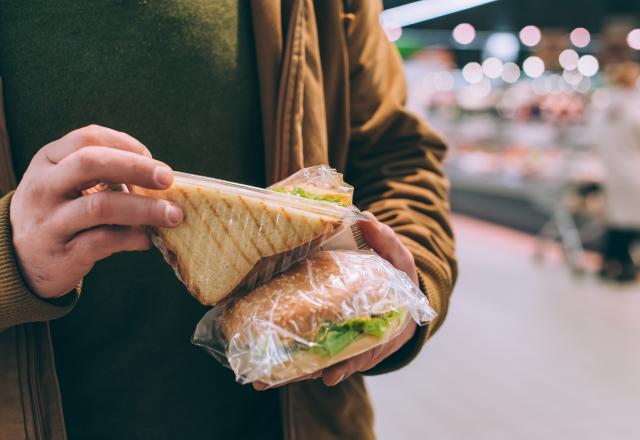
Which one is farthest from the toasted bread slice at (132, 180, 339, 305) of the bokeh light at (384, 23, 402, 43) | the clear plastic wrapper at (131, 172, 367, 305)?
the bokeh light at (384, 23, 402, 43)

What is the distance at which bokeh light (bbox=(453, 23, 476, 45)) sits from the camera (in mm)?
13078

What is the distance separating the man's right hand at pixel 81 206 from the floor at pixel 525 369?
2560 millimetres

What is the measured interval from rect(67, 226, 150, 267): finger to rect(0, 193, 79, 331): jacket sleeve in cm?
8

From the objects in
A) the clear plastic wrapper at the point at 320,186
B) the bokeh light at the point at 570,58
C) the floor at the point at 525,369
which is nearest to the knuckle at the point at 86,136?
the clear plastic wrapper at the point at 320,186

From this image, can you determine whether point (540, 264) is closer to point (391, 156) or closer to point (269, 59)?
point (391, 156)

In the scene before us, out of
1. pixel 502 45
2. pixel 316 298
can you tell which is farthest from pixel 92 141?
pixel 502 45

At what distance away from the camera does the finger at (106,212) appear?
1.90 feet

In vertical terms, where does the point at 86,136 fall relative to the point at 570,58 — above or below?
above

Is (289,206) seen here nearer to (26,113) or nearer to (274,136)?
(274,136)

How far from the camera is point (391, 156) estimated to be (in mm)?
992

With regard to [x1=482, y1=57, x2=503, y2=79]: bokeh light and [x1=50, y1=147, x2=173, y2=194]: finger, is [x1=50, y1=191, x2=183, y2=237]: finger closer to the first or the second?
[x1=50, y1=147, x2=173, y2=194]: finger

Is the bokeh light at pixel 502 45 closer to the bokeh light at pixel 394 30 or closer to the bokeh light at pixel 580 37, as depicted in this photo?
the bokeh light at pixel 580 37

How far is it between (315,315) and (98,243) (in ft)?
0.84

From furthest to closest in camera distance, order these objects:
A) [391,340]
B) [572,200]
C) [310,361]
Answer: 1. [572,200]
2. [391,340]
3. [310,361]
